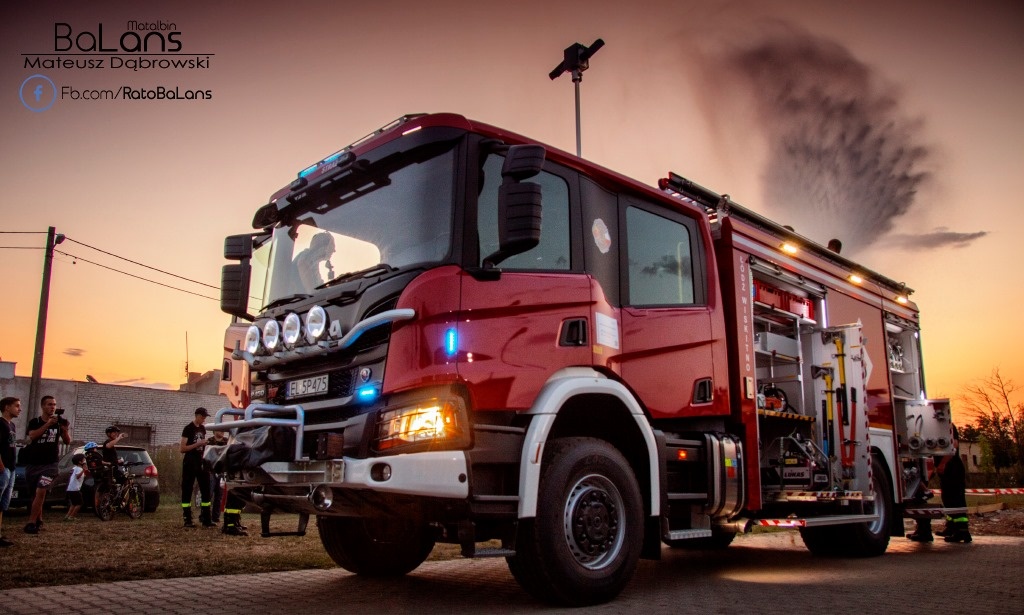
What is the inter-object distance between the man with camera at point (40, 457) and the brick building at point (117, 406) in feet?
76.2

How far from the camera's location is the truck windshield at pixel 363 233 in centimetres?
491

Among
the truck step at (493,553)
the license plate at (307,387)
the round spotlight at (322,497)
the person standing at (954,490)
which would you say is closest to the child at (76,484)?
the license plate at (307,387)

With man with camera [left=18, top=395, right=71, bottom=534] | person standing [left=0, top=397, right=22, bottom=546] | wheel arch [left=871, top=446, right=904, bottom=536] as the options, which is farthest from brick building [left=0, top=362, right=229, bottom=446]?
wheel arch [left=871, top=446, right=904, bottom=536]

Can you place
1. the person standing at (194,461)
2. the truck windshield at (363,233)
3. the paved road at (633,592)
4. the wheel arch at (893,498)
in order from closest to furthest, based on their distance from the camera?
the truck windshield at (363,233) < the paved road at (633,592) < the wheel arch at (893,498) < the person standing at (194,461)

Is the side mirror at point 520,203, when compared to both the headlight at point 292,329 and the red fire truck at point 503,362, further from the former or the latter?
the headlight at point 292,329

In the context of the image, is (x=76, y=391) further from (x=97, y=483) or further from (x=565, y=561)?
(x=565, y=561)

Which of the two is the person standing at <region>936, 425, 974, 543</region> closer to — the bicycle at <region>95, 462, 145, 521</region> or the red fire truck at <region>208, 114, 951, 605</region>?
the red fire truck at <region>208, 114, 951, 605</region>

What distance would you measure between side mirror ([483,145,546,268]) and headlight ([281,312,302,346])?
57.4 inches

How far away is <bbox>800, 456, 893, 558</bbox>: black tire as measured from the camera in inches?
331

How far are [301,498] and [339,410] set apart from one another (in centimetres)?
55

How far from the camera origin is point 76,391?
105 ft

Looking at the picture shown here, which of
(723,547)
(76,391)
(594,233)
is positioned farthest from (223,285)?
(76,391)

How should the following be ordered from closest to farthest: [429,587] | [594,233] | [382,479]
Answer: [382,479] < [594,233] < [429,587]

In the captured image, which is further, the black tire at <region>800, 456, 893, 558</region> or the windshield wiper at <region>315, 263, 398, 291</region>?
the black tire at <region>800, 456, 893, 558</region>
